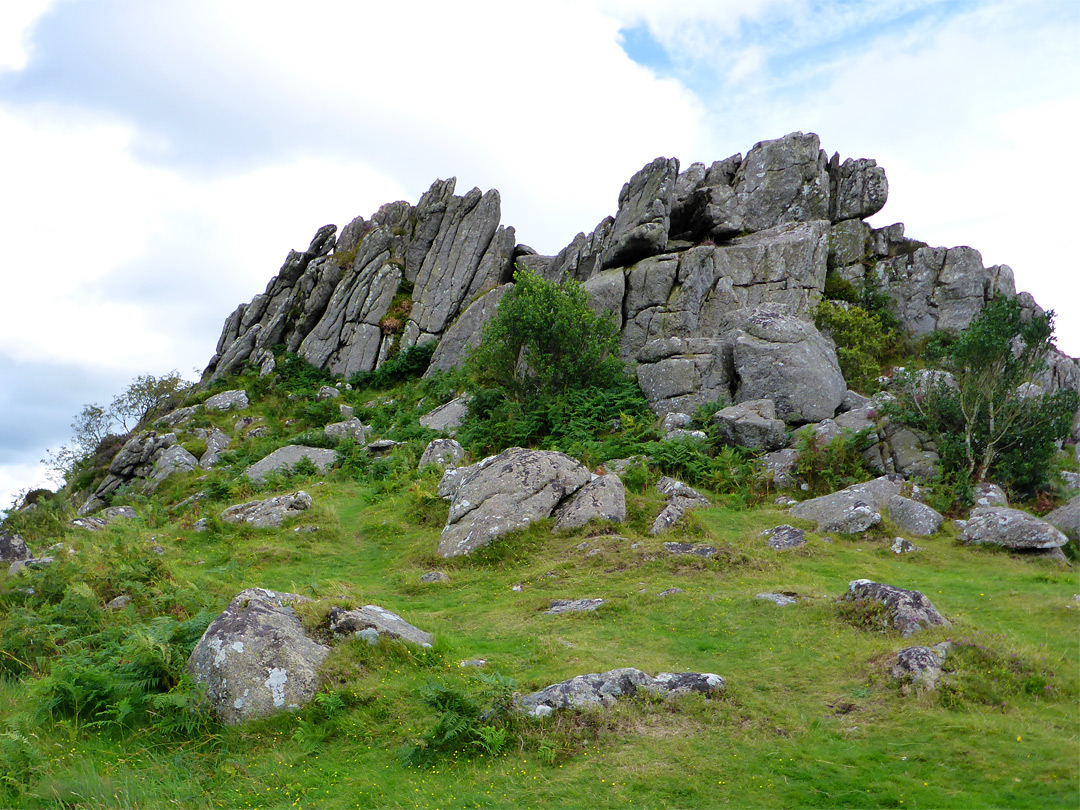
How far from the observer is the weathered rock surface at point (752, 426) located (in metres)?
26.5

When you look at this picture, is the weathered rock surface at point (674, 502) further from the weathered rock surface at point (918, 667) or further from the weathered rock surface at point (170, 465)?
the weathered rock surface at point (170, 465)

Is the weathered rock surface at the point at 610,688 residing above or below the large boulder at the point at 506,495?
below

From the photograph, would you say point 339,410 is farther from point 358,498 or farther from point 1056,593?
point 1056,593

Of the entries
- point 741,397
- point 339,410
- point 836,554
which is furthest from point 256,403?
point 836,554

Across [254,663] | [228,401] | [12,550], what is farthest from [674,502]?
[228,401]

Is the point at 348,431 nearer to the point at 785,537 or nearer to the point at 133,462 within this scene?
the point at 133,462

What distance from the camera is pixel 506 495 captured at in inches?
782

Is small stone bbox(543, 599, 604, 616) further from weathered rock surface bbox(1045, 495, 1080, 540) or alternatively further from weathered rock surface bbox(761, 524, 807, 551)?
weathered rock surface bbox(1045, 495, 1080, 540)

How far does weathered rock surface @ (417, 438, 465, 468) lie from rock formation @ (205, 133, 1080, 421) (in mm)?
10191

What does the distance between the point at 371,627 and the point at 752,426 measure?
754 inches

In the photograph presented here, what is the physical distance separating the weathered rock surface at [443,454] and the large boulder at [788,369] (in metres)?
12.7

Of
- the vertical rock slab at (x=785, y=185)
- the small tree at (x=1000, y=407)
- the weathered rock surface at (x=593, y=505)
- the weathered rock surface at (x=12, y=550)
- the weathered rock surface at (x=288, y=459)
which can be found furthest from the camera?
the vertical rock slab at (x=785, y=185)

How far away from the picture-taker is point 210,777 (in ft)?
27.9

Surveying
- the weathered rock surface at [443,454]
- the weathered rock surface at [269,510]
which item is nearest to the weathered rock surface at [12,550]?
the weathered rock surface at [269,510]
